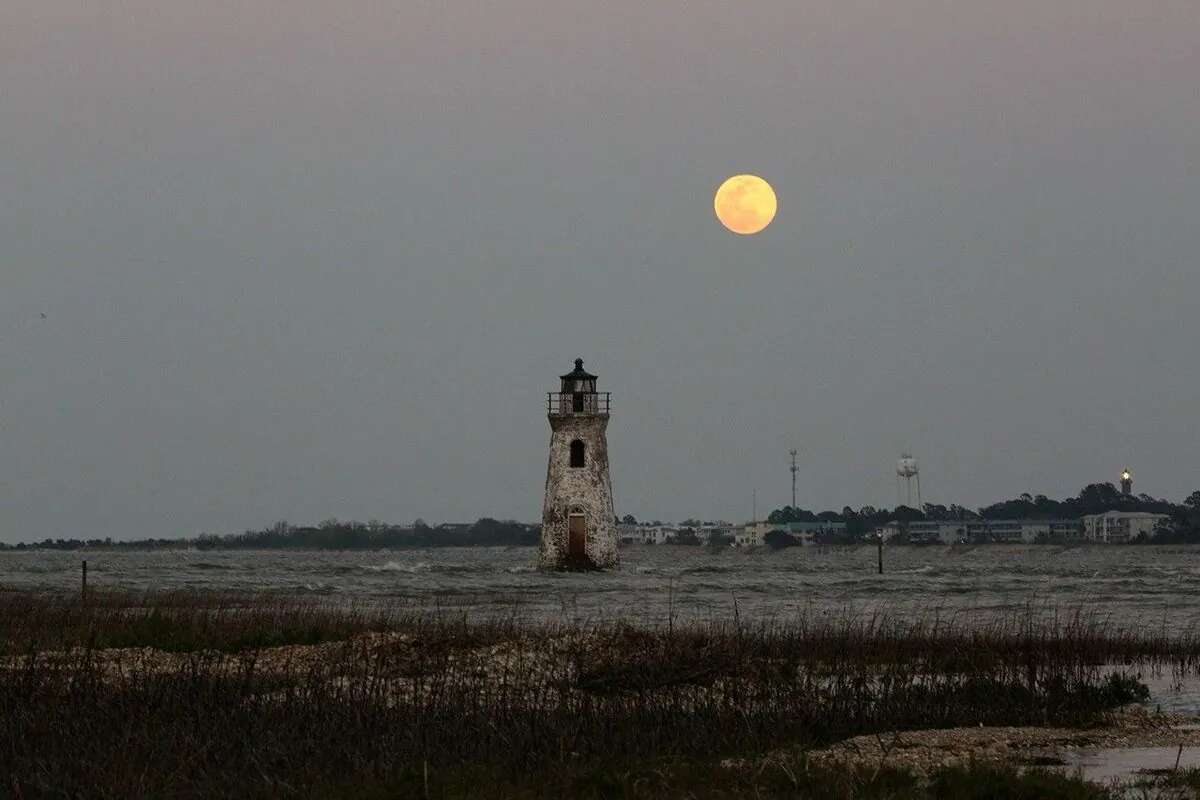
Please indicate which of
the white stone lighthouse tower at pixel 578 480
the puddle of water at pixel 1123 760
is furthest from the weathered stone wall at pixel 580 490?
the puddle of water at pixel 1123 760

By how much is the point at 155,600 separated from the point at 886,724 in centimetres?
3112

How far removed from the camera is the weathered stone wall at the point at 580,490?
7475 centimetres

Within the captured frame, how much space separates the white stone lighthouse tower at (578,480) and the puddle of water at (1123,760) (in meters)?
54.8

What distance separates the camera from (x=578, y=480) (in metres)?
74.8

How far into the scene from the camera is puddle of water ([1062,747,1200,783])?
18.2 meters

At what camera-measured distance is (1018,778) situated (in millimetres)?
16281

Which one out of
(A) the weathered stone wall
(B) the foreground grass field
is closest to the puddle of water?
(B) the foreground grass field

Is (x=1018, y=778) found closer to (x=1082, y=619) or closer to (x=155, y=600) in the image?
(x=1082, y=619)

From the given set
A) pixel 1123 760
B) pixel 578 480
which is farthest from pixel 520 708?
pixel 578 480

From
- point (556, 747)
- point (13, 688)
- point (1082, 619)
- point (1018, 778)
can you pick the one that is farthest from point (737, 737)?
point (1082, 619)

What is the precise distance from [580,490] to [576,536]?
216cm

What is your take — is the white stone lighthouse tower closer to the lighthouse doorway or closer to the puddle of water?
Answer: the lighthouse doorway

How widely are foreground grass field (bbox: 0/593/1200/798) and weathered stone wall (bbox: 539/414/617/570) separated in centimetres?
4189

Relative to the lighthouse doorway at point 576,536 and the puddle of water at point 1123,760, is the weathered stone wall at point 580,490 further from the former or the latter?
the puddle of water at point 1123,760
